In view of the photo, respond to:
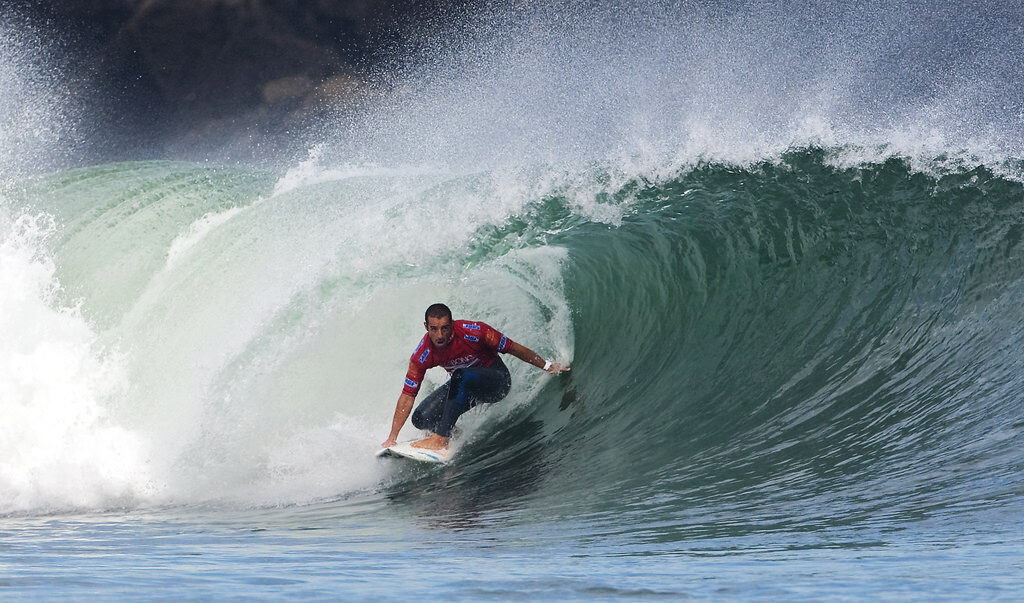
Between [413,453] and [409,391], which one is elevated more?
[409,391]

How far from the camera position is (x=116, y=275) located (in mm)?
11117

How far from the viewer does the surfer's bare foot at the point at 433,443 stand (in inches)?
249

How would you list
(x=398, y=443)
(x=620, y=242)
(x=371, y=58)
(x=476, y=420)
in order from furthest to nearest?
(x=371, y=58)
(x=620, y=242)
(x=476, y=420)
(x=398, y=443)

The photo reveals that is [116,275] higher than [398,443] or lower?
higher

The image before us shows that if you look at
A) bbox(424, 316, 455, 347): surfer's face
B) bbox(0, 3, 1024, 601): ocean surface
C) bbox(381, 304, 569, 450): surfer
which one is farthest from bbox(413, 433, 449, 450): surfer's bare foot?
bbox(424, 316, 455, 347): surfer's face

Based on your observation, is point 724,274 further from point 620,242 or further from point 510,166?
point 510,166

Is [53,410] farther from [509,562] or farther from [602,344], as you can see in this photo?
[509,562]

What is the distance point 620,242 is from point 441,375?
2.27 metres

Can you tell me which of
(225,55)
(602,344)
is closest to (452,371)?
(602,344)

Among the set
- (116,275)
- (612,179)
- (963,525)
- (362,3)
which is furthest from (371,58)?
(963,525)

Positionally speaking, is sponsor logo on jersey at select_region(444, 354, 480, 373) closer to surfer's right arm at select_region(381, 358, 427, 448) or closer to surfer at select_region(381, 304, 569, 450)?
surfer at select_region(381, 304, 569, 450)

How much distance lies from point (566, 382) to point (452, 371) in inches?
51.1

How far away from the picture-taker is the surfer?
245 inches

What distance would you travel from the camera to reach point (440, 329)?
6066mm
